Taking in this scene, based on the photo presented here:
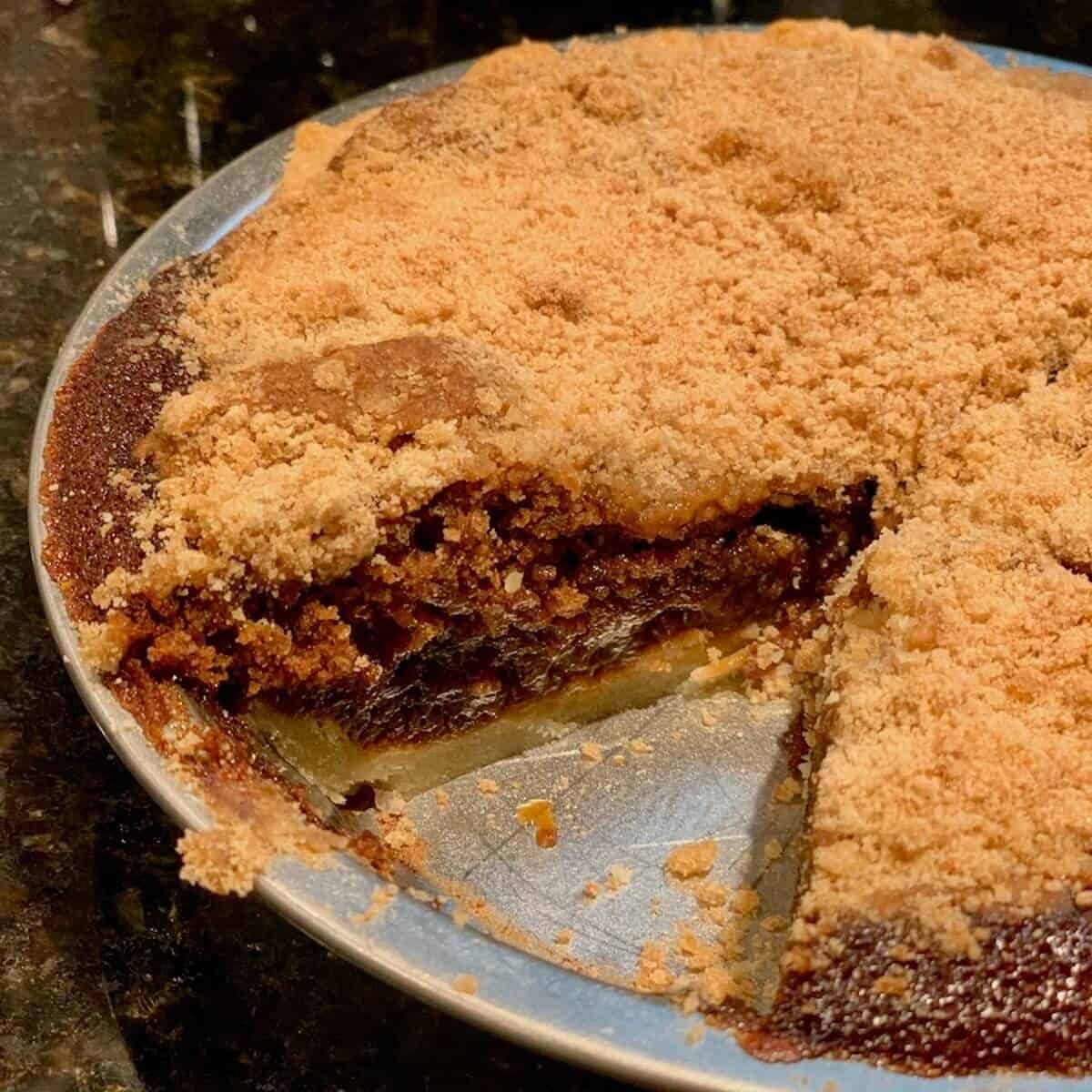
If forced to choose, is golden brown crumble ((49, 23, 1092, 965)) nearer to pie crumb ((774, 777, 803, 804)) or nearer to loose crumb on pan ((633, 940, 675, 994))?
loose crumb on pan ((633, 940, 675, 994))

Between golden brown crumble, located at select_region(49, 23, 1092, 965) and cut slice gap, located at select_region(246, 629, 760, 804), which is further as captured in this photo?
cut slice gap, located at select_region(246, 629, 760, 804)

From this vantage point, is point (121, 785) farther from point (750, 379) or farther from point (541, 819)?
point (750, 379)

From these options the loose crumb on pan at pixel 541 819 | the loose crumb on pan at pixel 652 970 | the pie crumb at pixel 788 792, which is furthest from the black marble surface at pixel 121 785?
the pie crumb at pixel 788 792

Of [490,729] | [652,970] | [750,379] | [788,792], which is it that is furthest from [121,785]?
[750,379]

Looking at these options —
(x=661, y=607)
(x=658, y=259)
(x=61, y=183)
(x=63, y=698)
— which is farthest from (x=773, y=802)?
(x=61, y=183)

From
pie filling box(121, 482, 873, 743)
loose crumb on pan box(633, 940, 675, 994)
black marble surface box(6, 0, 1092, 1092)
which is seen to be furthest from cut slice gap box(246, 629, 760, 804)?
loose crumb on pan box(633, 940, 675, 994)

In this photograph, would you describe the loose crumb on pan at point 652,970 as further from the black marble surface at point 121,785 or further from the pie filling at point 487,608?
the pie filling at point 487,608

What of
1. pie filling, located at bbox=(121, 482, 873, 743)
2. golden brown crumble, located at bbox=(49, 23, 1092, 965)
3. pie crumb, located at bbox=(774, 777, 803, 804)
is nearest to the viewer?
golden brown crumble, located at bbox=(49, 23, 1092, 965)
